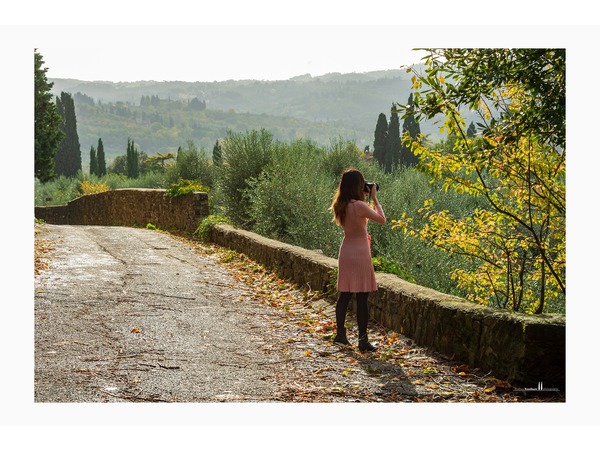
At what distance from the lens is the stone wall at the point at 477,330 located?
4.87m

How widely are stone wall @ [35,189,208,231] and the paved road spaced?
548cm

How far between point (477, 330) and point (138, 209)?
16439 mm

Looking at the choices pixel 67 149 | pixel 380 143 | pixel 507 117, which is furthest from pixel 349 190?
pixel 67 149

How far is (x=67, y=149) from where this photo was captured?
31812 millimetres

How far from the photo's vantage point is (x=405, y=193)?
1642 centimetres

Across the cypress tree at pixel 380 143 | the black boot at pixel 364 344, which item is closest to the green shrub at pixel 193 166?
the cypress tree at pixel 380 143

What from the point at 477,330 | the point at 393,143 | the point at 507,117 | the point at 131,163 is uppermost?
the point at 131,163

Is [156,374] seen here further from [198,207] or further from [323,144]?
[323,144]

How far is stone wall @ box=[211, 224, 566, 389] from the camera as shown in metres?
Answer: 4.87

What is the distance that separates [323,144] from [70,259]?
397 inches

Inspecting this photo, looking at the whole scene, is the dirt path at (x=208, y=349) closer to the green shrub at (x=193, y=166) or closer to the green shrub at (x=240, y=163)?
the green shrub at (x=240, y=163)

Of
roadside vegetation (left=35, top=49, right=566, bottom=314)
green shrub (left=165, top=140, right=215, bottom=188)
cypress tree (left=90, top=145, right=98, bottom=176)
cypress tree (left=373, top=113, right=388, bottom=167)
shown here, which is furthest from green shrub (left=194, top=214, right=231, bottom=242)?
cypress tree (left=90, top=145, right=98, bottom=176)

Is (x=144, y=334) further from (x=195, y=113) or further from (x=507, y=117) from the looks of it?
(x=195, y=113)

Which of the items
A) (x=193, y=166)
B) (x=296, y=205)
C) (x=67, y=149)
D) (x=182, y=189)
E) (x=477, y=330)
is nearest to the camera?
(x=477, y=330)
